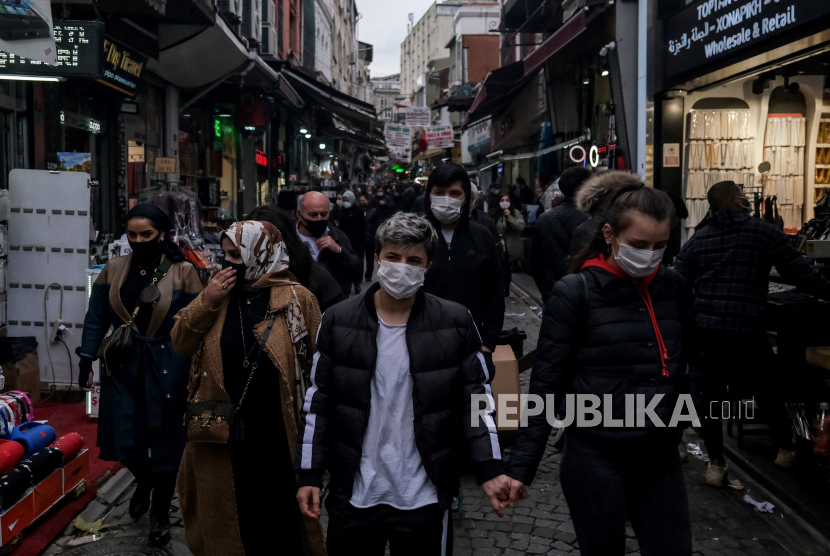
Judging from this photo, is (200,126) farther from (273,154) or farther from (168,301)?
(168,301)

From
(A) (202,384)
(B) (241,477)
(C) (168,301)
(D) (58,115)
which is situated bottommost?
(B) (241,477)

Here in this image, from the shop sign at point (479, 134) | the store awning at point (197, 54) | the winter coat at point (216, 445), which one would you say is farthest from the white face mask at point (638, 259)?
the shop sign at point (479, 134)

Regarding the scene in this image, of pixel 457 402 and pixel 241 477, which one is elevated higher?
pixel 457 402

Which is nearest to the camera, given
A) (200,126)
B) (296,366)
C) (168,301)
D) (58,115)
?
(296,366)

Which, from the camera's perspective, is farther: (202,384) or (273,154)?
(273,154)

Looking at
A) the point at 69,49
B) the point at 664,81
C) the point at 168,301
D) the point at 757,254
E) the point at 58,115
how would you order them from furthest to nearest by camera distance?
1. the point at 664,81
2. the point at 58,115
3. the point at 69,49
4. the point at 757,254
5. the point at 168,301

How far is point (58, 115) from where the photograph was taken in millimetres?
9273

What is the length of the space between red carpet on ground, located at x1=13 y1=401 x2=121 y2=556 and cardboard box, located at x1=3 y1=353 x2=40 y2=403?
0.59ft

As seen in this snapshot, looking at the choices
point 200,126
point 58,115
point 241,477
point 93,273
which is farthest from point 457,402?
point 200,126

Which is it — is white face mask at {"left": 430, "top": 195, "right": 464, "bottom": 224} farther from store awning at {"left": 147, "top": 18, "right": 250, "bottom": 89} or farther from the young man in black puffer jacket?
store awning at {"left": 147, "top": 18, "right": 250, "bottom": 89}

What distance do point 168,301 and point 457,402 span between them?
91.8 inches

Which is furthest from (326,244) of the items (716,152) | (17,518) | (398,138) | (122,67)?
(398,138)

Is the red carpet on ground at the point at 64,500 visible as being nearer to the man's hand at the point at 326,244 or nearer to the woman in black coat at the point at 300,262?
the woman in black coat at the point at 300,262

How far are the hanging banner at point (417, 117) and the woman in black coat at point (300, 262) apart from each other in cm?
2471
